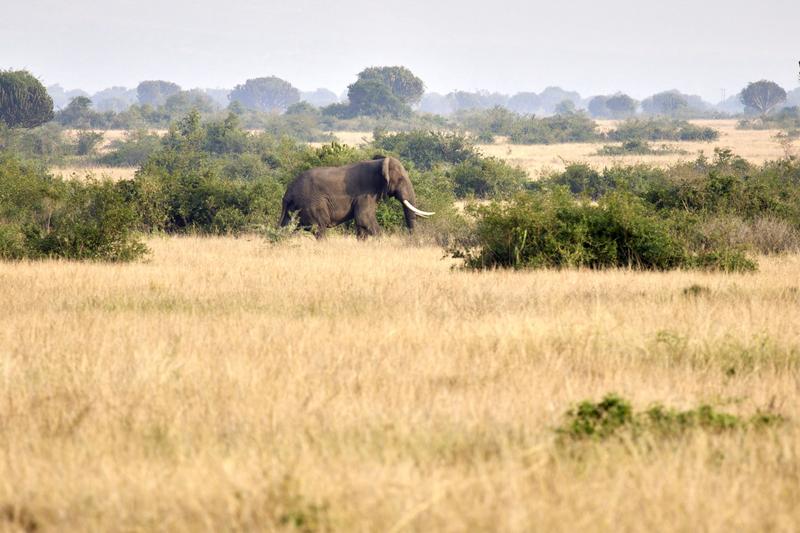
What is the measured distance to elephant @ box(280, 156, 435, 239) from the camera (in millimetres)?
20438

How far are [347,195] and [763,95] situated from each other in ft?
426

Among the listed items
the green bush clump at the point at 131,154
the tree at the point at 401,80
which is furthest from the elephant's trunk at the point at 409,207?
the tree at the point at 401,80

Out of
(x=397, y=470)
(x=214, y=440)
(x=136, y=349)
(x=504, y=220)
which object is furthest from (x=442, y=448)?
(x=504, y=220)

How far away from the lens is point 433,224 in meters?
20.1

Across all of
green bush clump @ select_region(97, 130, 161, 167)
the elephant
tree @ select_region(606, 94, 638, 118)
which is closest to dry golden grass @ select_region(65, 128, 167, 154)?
green bush clump @ select_region(97, 130, 161, 167)

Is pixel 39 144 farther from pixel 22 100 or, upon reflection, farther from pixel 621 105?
pixel 621 105

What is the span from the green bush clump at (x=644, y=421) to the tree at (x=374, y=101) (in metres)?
98.1

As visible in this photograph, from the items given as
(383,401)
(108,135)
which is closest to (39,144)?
(108,135)

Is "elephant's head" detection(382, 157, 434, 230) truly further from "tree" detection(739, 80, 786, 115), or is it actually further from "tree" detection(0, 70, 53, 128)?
"tree" detection(739, 80, 786, 115)

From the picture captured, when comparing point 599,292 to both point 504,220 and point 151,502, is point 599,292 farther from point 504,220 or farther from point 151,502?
point 151,502

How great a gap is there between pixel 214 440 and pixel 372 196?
15429 mm

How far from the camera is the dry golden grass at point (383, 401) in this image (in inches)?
173

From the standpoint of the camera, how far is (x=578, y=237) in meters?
14.1

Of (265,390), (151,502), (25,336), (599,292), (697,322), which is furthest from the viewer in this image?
(599,292)
